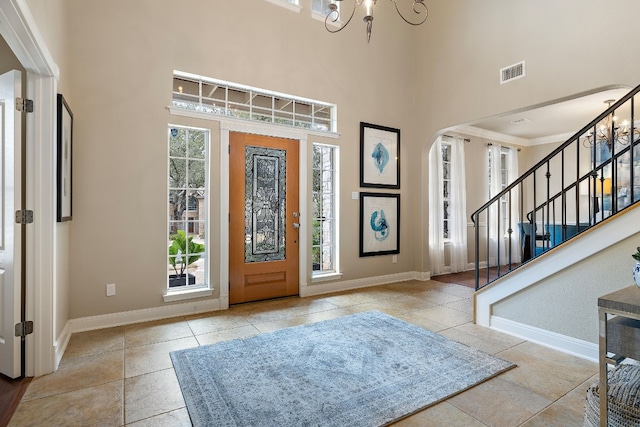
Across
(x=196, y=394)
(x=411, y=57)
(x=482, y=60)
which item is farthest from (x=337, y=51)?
(x=196, y=394)

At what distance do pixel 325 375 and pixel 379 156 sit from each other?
3749 millimetres

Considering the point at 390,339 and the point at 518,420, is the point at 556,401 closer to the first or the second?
the point at 518,420

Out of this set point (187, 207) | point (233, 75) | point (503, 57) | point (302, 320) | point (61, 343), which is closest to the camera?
point (61, 343)

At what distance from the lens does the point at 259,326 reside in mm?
3564

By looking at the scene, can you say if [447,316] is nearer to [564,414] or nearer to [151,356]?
[564,414]

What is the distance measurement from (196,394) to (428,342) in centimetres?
198

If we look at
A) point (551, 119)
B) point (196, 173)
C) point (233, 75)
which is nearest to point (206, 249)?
point (196, 173)

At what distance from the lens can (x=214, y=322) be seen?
3678 millimetres

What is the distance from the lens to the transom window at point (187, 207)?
3.97 meters

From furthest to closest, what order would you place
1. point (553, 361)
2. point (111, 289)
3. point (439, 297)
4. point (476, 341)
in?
point (439, 297), point (111, 289), point (476, 341), point (553, 361)

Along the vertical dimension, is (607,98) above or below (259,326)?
above

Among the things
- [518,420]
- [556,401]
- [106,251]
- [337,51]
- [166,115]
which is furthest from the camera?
[337,51]

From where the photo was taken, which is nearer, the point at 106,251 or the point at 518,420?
the point at 518,420

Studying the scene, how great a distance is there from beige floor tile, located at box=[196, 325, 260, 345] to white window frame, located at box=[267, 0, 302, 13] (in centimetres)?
402
